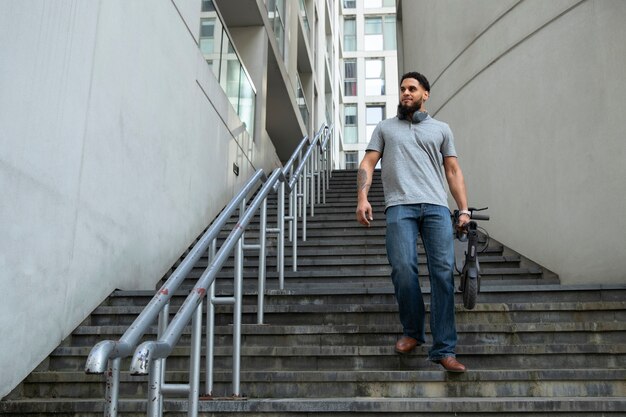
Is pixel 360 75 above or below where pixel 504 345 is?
above

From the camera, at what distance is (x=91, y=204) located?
4121mm

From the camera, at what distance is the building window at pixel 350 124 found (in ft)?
100

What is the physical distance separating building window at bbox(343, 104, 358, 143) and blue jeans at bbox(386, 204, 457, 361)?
2749 centimetres

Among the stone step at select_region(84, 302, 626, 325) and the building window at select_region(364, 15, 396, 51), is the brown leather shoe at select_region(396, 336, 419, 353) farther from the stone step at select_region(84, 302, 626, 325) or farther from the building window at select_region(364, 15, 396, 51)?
the building window at select_region(364, 15, 396, 51)

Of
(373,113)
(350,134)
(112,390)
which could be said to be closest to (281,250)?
(112,390)

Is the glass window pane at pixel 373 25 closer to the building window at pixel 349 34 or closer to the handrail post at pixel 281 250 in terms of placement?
the building window at pixel 349 34

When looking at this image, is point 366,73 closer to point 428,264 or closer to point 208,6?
point 208,6

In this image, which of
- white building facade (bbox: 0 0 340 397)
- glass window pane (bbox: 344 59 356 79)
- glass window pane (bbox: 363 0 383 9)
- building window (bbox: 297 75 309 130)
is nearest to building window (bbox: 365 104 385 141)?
glass window pane (bbox: 344 59 356 79)

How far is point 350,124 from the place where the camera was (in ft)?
101

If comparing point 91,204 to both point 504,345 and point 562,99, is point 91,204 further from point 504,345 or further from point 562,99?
point 562,99

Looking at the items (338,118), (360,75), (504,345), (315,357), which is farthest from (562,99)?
(360,75)

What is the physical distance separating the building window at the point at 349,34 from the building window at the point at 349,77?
0.70 meters

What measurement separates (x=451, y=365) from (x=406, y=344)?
30 cm

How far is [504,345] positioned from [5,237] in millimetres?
2536
